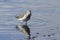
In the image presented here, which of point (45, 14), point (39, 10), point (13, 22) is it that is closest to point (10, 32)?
point (13, 22)

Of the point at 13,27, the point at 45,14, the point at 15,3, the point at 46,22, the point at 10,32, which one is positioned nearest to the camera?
the point at 10,32

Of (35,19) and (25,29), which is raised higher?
(25,29)

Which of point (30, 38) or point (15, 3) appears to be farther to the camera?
point (15, 3)

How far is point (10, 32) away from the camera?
35.2 feet

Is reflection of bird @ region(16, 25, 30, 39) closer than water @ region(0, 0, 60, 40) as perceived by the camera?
No

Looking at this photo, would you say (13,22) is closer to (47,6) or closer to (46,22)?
(46,22)

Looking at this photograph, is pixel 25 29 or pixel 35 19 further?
pixel 35 19

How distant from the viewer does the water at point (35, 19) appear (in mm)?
10505

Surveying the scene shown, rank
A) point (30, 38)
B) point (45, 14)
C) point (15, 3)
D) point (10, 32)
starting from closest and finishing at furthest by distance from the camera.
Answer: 1. point (30, 38)
2. point (10, 32)
3. point (45, 14)
4. point (15, 3)

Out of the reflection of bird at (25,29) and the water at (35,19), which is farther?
the reflection of bird at (25,29)

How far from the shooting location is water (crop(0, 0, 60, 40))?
1051cm

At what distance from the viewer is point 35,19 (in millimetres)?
12891

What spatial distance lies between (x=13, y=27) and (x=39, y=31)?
108 centimetres

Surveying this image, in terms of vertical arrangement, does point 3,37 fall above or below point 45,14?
above
